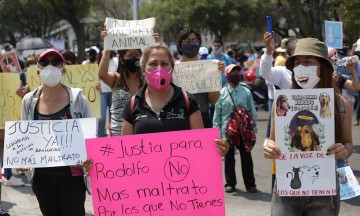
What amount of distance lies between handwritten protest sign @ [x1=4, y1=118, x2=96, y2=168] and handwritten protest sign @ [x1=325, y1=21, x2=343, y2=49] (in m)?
4.13

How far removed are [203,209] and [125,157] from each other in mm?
566

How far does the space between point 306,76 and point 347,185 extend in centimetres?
96

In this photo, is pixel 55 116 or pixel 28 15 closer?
pixel 55 116

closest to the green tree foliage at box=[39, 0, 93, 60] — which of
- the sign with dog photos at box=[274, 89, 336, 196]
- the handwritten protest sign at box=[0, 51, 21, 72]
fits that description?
the handwritten protest sign at box=[0, 51, 21, 72]

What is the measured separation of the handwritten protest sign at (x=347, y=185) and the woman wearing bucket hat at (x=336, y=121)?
0.43 m

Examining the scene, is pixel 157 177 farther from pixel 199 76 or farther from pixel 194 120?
pixel 199 76

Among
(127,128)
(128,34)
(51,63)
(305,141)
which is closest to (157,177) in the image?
(127,128)

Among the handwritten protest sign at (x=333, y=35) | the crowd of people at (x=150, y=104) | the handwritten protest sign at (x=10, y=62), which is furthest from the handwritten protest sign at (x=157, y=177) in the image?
the handwritten protest sign at (x=10, y=62)

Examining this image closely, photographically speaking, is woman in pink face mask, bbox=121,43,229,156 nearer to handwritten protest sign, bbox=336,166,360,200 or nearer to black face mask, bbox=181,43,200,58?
handwritten protest sign, bbox=336,166,360,200

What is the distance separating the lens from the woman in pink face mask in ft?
11.7

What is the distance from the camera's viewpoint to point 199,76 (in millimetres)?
6090

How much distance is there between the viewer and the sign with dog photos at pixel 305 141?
10.9ft

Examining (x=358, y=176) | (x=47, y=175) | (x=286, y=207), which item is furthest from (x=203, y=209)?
(x=358, y=176)

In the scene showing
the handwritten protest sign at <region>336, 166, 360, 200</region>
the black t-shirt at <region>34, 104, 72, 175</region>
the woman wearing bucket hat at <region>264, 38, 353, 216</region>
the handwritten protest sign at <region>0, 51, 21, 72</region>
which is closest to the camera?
the woman wearing bucket hat at <region>264, 38, 353, 216</region>
